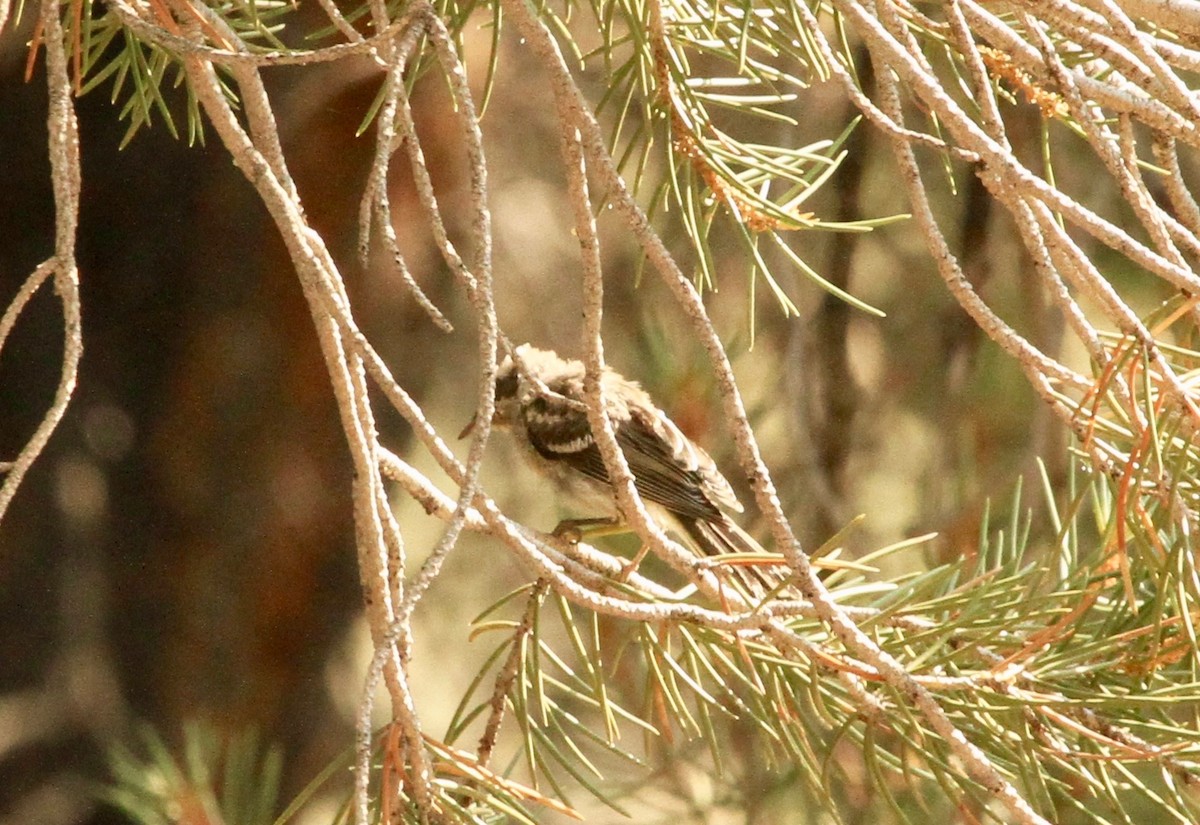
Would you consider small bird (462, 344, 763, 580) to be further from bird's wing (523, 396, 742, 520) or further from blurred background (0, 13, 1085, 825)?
blurred background (0, 13, 1085, 825)

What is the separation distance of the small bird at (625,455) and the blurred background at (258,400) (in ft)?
0.83

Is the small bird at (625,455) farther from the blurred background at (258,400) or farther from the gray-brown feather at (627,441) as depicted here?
the blurred background at (258,400)

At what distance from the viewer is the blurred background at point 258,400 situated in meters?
2.21

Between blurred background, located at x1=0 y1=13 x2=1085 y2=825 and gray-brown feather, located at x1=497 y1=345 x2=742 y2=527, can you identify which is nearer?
gray-brown feather, located at x1=497 y1=345 x2=742 y2=527

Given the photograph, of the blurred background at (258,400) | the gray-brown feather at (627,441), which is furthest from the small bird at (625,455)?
the blurred background at (258,400)

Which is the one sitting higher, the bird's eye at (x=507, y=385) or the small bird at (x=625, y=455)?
the bird's eye at (x=507, y=385)

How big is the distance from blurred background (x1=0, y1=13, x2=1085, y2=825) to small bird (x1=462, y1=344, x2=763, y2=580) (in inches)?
9.9

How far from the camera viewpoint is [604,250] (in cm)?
250

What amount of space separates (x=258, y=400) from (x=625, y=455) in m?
0.72

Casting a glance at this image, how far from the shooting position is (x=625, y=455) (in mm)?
2035

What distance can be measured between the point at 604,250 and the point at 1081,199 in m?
0.98

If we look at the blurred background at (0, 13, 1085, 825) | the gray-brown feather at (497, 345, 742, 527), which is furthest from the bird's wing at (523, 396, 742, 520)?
the blurred background at (0, 13, 1085, 825)

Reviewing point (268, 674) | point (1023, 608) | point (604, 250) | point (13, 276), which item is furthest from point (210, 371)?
→ point (1023, 608)

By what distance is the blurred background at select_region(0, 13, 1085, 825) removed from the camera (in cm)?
221
